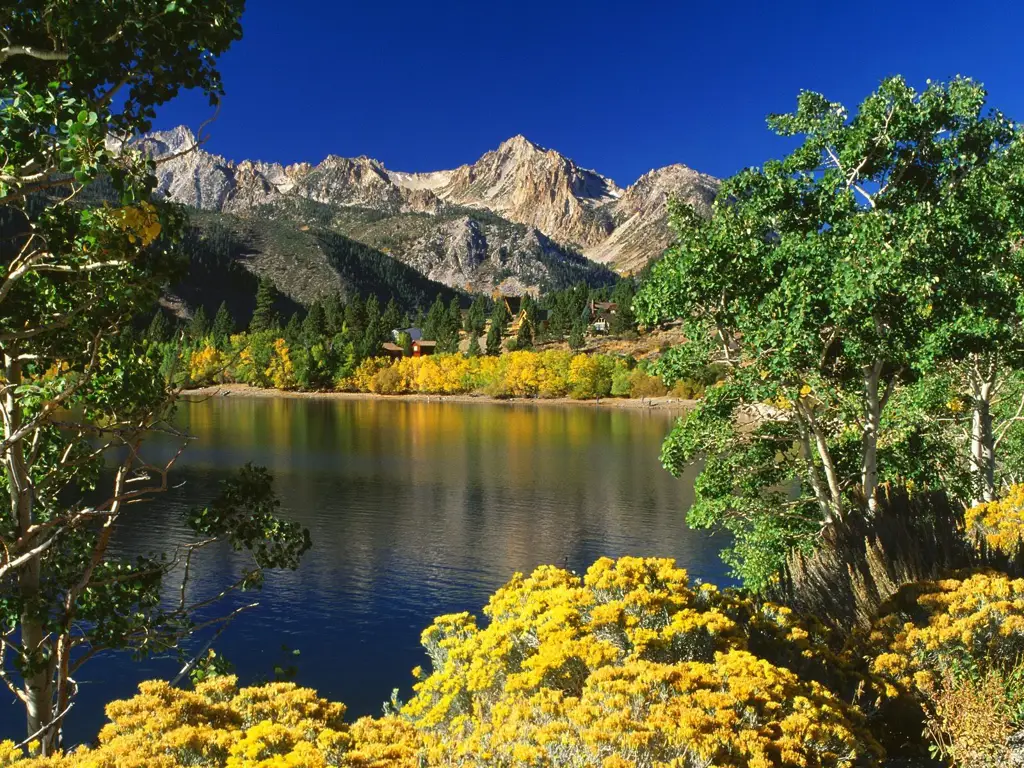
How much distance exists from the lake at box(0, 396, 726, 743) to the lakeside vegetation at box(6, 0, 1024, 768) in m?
4.24

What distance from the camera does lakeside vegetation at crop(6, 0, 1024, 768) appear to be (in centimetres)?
470

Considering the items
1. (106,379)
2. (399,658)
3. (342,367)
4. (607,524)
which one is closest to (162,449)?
(607,524)

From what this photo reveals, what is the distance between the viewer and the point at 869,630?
8398mm

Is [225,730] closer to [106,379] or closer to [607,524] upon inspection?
[106,379]

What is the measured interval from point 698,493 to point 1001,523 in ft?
15.7

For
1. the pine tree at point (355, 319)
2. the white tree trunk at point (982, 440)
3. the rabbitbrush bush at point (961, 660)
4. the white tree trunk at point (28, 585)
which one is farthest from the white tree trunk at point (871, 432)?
the pine tree at point (355, 319)

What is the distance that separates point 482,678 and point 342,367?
440 ft

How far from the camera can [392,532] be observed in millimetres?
34406

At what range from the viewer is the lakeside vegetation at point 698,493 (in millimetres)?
4695

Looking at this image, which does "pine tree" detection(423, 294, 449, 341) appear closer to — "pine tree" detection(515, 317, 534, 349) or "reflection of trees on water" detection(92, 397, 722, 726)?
"pine tree" detection(515, 317, 534, 349)

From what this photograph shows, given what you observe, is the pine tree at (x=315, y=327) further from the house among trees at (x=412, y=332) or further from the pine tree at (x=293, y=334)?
the house among trees at (x=412, y=332)

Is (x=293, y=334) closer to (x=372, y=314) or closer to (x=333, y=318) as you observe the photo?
(x=333, y=318)

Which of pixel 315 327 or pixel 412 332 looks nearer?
pixel 315 327

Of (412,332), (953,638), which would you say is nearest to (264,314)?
(412,332)
